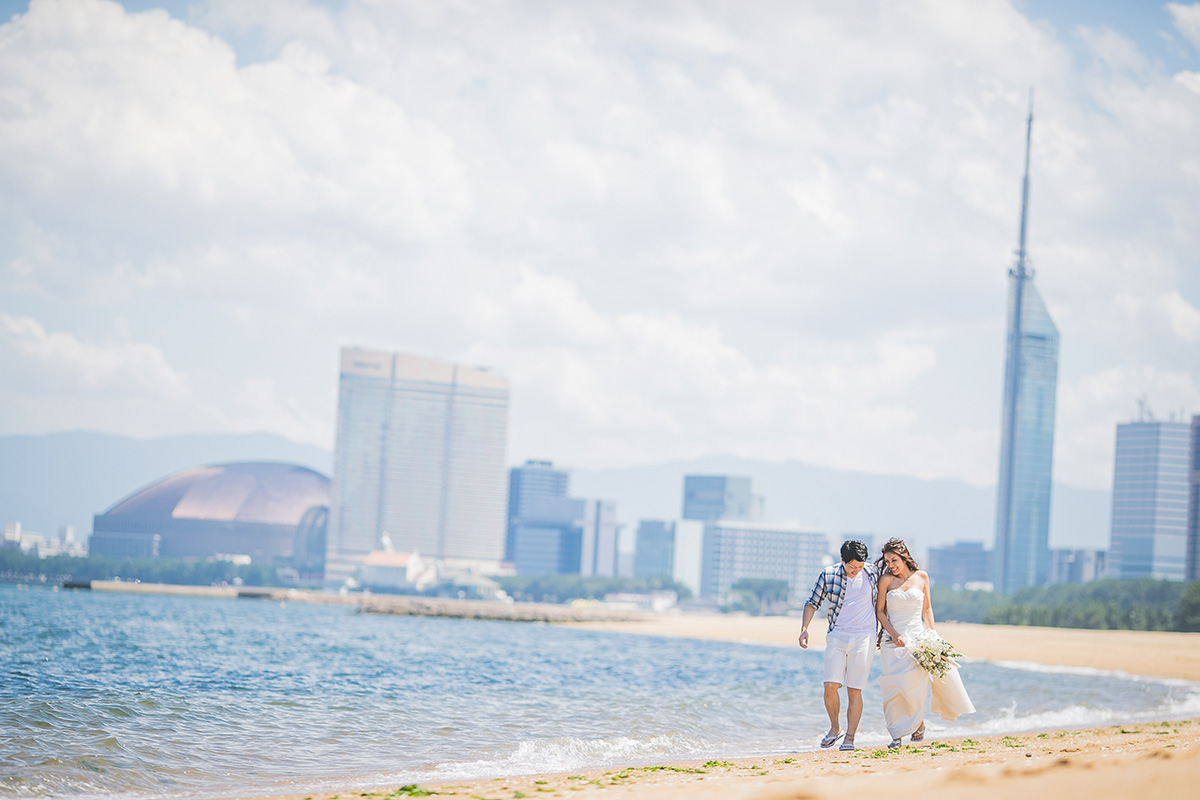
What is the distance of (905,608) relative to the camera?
39.6 feet

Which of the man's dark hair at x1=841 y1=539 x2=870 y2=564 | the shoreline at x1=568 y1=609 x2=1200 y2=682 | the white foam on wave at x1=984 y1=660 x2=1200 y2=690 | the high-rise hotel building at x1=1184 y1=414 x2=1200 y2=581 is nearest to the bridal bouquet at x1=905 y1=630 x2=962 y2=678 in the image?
the man's dark hair at x1=841 y1=539 x2=870 y2=564

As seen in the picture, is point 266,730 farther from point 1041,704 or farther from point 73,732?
point 1041,704

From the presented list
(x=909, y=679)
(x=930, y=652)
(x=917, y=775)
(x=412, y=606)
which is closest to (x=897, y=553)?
(x=930, y=652)

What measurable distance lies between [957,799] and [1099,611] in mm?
102416

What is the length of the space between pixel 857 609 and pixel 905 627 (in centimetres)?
62

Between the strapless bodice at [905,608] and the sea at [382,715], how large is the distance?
2815mm

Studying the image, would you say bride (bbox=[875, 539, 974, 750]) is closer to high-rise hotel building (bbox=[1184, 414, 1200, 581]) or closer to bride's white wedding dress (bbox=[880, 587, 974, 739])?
bride's white wedding dress (bbox=[880, 587, 974, 739])

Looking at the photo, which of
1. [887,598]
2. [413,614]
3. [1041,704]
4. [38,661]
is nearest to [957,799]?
[887,598]

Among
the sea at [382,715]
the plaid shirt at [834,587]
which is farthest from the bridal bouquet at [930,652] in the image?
the sea at [382,715]

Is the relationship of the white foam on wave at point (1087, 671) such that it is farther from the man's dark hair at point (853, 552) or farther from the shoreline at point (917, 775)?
the man's dark hair at point (853, 552)

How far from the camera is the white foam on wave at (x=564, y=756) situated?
12.1 meters

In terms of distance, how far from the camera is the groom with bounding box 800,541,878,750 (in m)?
11.9

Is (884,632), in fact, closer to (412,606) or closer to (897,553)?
(897,553)

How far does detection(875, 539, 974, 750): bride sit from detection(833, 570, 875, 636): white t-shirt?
8.7 inches
